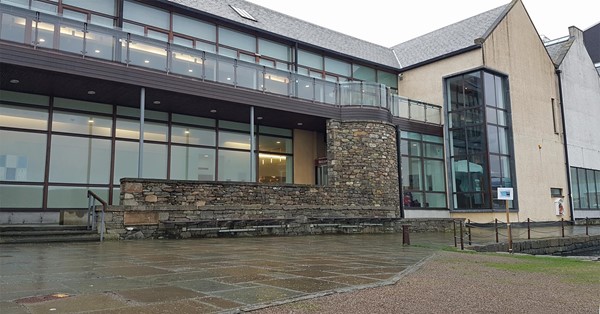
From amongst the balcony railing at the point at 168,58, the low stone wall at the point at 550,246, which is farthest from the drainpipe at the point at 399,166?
the low stone wall at the point at 550,246

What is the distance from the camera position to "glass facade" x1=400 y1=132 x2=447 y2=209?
21.5m

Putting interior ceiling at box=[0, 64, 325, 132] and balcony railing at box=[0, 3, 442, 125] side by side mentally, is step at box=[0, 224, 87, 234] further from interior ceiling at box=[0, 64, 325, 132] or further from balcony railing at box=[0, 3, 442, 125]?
balcony railing at box=[0, 3, 442, 125]

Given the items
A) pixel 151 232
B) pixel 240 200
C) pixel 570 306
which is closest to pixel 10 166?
pixel 151 232

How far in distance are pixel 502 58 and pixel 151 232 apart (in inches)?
780

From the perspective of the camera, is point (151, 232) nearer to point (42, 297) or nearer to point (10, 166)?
point (10, 166)

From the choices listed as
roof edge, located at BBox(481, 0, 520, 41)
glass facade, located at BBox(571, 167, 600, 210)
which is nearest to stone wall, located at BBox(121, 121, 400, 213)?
roof edge, located at BBox(481, 0, 520, 41)

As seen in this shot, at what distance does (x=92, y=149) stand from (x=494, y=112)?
61.9ft

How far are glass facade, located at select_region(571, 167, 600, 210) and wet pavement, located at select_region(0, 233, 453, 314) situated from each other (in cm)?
2259

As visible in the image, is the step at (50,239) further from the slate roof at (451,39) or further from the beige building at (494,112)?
the slate roof at (451,39)

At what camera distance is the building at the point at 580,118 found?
26844 millimetres

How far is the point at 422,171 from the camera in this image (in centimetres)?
2205

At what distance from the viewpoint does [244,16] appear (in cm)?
2002

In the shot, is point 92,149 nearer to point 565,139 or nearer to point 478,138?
point 478,138

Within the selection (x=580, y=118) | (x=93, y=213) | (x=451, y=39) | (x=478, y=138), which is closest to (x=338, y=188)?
(x=478, y=138)
